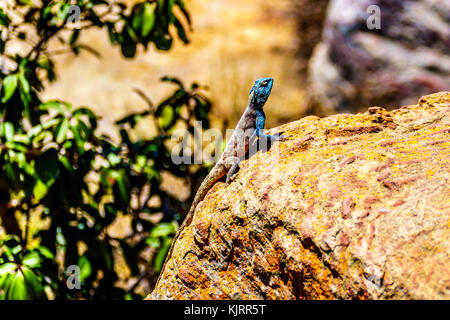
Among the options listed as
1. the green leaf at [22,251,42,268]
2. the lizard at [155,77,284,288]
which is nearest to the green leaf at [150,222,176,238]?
the lizard at [155,77,284,288]

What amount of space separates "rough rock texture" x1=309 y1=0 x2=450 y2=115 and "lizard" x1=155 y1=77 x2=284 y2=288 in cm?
502

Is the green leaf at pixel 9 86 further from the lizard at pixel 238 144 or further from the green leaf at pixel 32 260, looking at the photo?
the lizard at pixel 238 144

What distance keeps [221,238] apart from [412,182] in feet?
3.58

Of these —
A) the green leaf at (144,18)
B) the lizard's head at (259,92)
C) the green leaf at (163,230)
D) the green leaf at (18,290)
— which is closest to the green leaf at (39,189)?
the green leaf at (18,290)

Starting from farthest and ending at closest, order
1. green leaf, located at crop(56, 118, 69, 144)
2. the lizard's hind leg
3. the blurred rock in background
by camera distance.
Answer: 1. the blurred rock in background
2. green leaf, located at crop(56, 118, 69, 144)
3. the lizard's hind leg

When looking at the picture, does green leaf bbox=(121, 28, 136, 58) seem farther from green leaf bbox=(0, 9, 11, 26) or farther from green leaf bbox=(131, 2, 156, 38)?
green leaf bbox=(0, 9, 11, 26)

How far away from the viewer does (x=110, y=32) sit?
414cm

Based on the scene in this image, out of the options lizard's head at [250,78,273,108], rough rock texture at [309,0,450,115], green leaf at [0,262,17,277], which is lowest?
green leaf at [0,262,17,277]

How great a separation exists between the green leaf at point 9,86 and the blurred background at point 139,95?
13 millimetres

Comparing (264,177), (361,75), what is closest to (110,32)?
(264,177)

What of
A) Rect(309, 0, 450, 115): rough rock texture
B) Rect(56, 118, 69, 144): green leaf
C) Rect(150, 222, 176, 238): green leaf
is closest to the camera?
Rect(56, 118, 69, 144): green leaf

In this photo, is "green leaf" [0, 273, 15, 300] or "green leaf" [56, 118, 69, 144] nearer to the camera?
"green leaf" [0, 273, 15, 300]

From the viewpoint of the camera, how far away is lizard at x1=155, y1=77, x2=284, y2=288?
125 inches

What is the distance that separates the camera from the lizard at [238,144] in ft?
10.4
